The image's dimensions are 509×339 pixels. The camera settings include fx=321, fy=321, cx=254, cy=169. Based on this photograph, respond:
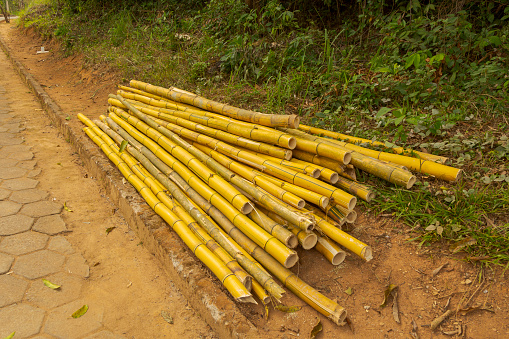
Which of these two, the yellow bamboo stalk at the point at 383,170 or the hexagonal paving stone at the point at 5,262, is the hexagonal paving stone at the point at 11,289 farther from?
the yellow bamboo stalk at the point at 383,170

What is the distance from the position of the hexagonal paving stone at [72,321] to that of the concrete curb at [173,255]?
55 centimetres

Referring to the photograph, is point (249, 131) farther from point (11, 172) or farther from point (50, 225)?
point (11, 172)

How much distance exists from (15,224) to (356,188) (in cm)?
296

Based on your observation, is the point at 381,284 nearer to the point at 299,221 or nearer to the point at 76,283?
the point at 299,221

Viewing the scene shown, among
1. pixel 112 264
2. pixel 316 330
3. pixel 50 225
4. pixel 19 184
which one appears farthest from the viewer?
pixel 19 184

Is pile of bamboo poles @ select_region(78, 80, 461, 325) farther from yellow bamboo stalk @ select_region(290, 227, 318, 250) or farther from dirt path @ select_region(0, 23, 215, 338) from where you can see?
dirt path @ select_region(0, 23, 215, 338)

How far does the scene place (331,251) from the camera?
211 cm

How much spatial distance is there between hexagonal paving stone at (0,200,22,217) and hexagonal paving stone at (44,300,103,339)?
1.44 metres

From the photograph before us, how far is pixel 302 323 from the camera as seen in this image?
6.23 feet

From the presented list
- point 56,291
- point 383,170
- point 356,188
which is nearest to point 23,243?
Answer: point 56,291

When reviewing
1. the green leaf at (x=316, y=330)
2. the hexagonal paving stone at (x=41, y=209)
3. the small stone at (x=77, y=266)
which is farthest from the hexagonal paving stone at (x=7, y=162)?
the green leaf at (x=316, y=330)

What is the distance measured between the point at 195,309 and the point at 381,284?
1234 millimetres

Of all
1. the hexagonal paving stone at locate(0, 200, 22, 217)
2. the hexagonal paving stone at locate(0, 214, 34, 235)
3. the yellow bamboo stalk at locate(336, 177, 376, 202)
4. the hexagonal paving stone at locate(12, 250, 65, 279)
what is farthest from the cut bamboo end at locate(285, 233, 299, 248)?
the hexagonal paving stone at locate(0, 200, 22, 217)

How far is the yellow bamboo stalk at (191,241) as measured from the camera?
77.0 inches
